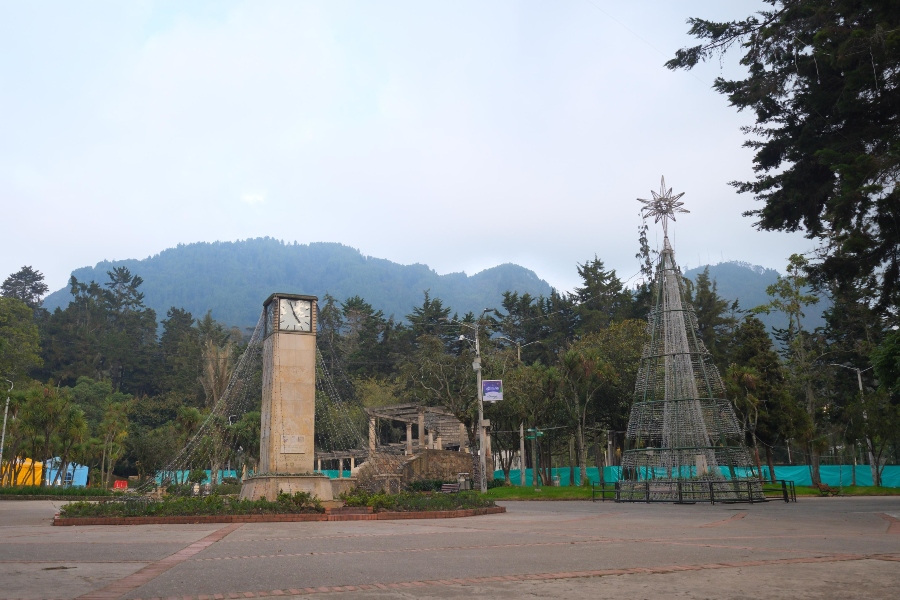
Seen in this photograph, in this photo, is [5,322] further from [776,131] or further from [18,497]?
[776,131]

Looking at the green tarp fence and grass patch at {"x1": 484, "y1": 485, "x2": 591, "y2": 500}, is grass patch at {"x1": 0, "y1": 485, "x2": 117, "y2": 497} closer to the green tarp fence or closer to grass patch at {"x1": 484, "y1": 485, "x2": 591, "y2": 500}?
grass patch at {"x1": 484, "y1": 485, "x2": 591, "y2": 500}

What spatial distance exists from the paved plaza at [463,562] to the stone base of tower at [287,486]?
19.2 ft

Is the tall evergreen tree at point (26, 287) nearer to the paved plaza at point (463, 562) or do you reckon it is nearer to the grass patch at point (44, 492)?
the grass patch at point (44, 492)

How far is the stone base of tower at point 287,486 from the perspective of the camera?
19.6 m

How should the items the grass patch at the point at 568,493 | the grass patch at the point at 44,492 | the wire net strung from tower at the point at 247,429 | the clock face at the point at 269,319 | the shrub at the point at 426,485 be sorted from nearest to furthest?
the clock face at the point at 269,319, the wire net strung from tower at the point at 247,429, the grass patch at the point at 568,493, the grass patch at the point at 44,492, the shrub at the point at 426,485

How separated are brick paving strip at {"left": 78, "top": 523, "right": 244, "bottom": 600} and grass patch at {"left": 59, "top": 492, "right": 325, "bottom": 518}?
5.74 meters

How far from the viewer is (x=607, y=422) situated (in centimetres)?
5000

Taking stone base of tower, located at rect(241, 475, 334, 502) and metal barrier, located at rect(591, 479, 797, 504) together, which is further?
metal barrier, located at rect(591, 479, 797, 504)

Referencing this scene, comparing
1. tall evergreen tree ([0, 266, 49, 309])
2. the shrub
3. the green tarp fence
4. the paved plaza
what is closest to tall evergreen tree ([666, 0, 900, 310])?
the paved plaza

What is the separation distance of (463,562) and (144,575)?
3354 millimetres

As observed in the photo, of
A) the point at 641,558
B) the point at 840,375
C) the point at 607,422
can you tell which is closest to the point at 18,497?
the point at 607,422

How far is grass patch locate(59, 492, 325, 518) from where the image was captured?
16312mm

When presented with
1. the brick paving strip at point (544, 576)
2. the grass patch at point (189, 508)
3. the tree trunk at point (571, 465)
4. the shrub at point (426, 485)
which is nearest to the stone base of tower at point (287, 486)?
the grass patch at point (189, 508)

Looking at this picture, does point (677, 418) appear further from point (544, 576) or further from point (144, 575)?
point (144, 575)
